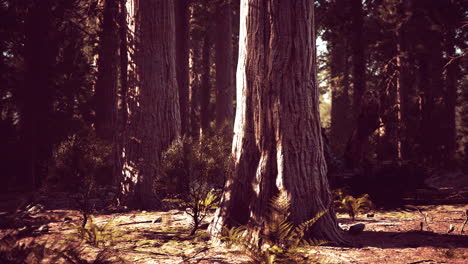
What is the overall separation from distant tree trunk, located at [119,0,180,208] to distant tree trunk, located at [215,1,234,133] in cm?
860

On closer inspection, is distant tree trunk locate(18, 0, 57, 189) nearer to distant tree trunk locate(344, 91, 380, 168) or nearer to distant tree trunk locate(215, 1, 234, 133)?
distant tree trunk locate(215, 1, 234, 133)

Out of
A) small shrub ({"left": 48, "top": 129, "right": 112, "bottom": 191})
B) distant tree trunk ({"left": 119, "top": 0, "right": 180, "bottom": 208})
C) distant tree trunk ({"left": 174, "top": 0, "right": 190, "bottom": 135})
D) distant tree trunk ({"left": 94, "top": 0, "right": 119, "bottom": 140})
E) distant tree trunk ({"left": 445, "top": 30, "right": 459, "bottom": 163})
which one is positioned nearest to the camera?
small shrub ({"left": 48, "top": 129, "right": 112, "bottom": 191})

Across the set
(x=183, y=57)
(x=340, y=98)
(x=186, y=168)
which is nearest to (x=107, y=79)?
(x=183, y=57)

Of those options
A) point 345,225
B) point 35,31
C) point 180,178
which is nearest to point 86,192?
point 180,178

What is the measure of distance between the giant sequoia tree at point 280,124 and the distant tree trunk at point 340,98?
14.3m

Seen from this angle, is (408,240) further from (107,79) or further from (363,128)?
(107,79)

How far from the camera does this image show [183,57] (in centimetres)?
1414

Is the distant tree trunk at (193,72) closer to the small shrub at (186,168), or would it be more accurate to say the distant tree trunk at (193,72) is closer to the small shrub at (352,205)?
the small shrub at (352,205)

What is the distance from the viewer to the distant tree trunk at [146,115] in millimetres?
7832

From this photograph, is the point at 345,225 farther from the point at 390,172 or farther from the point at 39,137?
the point at 39,137

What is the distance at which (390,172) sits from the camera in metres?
8.64

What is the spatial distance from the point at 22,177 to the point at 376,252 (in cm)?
1137

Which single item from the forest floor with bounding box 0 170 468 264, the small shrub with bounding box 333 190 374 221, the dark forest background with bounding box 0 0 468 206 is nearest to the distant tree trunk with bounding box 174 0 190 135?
the dark forest background with bounding box 0 0 468 206

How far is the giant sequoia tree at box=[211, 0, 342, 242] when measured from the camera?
480 cm
